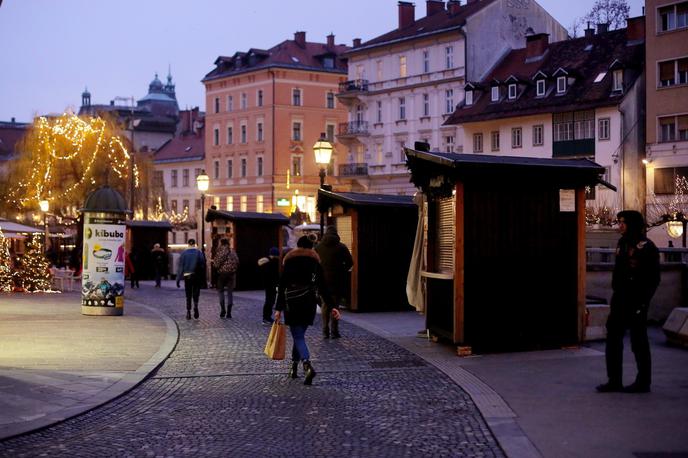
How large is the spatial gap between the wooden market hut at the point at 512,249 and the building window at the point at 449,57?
2297 inches

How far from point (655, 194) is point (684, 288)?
125ft

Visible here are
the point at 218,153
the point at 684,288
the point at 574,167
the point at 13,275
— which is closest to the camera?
the point at 574,167

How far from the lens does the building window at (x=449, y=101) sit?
2916 inches

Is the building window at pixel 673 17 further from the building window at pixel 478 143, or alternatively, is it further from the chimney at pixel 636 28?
the building window at pixel 478 143

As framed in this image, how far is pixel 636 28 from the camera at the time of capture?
209ft

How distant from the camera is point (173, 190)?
110 m

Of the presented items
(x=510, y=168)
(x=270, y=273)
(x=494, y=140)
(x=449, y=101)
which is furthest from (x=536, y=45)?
(x=510, y=168)

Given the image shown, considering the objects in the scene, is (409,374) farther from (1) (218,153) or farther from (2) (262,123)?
(1) (218,153)

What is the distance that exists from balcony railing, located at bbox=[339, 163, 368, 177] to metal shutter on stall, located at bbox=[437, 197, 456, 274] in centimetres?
6235

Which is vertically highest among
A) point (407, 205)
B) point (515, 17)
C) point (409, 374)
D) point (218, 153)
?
→ point (515, 17)

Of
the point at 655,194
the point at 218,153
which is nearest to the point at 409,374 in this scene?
the point at 655,194

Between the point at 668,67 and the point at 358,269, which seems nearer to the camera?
the point at 358,269

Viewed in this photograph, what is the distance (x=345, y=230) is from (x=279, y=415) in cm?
1629

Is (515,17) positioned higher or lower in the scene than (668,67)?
higher
